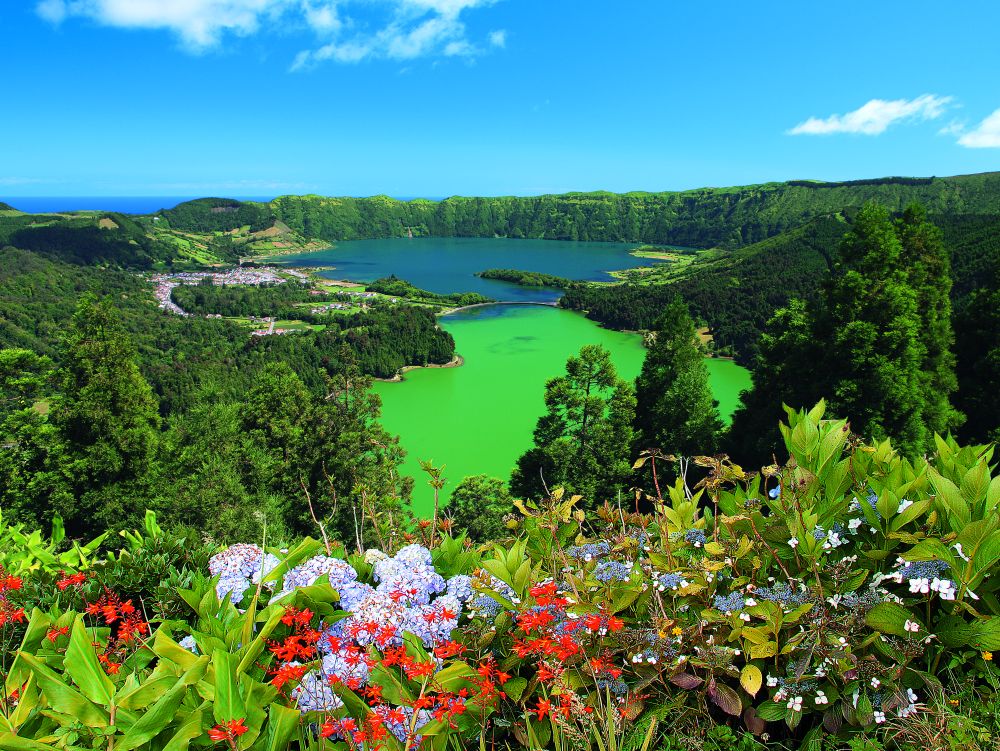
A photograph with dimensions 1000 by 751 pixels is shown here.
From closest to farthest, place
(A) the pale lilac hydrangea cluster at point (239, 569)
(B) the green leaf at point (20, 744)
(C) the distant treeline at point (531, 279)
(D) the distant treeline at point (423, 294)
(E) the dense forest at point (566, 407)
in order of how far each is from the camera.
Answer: (B) the green leaf at point (20, 744), (A) the pale lilac hydrangea cluster at point (239, 569), (E) the dense forest at point (566, 407), (D) the distant treeline at point (423, 294), (C) the distant treeline at point (531, 279)

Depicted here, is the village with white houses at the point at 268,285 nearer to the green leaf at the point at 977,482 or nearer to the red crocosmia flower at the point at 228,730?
the red crocosmia flower at the point at 228,730

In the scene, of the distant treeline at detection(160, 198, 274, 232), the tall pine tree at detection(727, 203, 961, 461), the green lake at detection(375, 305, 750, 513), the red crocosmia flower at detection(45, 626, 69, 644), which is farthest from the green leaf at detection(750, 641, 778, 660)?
the distant treeline at detection(160, 198, 274, 232)

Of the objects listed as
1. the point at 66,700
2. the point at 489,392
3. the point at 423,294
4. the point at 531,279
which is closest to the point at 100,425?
the point at 66,700

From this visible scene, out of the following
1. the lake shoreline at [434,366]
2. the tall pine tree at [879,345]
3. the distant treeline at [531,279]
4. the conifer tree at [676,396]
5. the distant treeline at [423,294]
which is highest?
the tall pine tree at [879,345]

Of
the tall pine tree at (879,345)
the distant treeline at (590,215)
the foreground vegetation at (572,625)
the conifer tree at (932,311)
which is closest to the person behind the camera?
the foreground vegetation at (572,625)

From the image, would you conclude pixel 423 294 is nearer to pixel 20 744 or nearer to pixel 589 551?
pixel 589 551

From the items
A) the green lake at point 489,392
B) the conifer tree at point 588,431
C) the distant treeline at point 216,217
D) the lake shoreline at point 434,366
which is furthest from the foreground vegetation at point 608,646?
the distant treeline at point 216,217
